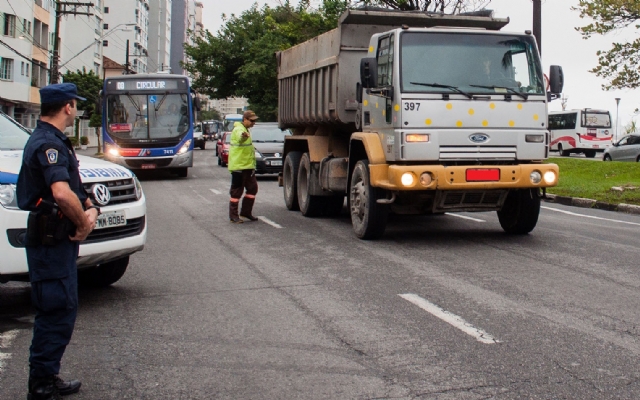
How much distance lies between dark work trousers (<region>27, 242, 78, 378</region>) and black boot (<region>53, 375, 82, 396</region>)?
84 millimetres

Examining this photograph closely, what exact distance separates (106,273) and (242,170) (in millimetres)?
6104

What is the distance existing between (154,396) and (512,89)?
712cm

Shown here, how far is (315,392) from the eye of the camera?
4.77 meters

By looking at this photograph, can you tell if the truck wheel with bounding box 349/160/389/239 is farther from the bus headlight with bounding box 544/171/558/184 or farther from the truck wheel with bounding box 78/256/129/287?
the truck wheel with bounding box 78/256/129/287

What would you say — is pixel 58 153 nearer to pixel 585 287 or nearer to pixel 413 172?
pixel 585 287

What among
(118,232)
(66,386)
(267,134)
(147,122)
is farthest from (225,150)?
(66,386)

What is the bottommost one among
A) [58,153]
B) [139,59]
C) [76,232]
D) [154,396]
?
[154,396]

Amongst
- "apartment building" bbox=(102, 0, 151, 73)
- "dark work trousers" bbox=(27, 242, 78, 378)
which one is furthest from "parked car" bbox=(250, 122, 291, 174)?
"apartment building" bbox=(102, 0, 151, 73)

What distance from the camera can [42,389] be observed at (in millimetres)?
4547

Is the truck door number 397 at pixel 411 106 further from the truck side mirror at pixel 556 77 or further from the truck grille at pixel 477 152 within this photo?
the truck side mirror at pixel 556 77

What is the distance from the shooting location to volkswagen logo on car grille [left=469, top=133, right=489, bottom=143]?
409 inches

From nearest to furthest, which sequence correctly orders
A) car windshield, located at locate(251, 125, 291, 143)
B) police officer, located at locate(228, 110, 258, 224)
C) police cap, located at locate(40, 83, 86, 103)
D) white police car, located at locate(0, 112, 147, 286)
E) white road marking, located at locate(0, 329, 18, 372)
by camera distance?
police cap, located at locate(40, 83, 86, 103) → white road marking, located at locate(0, 329, 18, 372) → white police car, located at locate(0, 112, 147, 286) → police officer, located at locate(228, 110, 258, 224) → car windshield, located at locate(251, 125, 291, 143)

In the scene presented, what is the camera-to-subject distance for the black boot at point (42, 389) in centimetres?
455

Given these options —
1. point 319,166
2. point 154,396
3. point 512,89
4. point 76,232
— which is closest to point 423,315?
point 154,396
